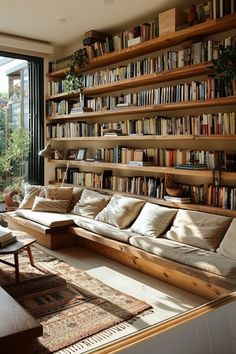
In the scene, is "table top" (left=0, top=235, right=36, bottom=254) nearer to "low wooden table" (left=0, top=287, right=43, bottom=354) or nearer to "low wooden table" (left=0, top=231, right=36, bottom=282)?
"low wooden table" (left=0, top=231, right=36, bottom=282)

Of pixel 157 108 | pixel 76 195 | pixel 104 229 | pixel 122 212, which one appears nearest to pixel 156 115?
pixel 157 108

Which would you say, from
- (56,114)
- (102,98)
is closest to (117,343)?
(102,98)

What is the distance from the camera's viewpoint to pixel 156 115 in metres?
4.72

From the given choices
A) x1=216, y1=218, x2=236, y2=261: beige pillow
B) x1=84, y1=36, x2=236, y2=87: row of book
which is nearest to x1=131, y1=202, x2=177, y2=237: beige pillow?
x1=216, y1=218, x2=236, y2=261: beige pillow

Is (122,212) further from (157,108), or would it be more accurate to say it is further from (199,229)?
(157,108)

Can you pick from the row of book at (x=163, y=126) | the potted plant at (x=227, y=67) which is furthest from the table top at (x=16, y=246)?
the potted plant at (x=227, y=67)

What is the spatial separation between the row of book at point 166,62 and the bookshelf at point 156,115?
80mm

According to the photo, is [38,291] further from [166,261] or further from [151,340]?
[151,340]

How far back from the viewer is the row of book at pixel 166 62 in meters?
3.86

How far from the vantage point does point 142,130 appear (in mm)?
4754

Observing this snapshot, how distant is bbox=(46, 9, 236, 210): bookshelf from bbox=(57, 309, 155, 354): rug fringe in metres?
1.67

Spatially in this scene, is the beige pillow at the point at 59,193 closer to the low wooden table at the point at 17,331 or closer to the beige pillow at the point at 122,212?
the beige pillow at the point at 122,212

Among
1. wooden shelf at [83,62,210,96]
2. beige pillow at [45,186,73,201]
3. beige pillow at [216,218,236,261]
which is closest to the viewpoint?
beige pillow at [216,218,236,261]

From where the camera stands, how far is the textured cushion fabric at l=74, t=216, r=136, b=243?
4.05m
